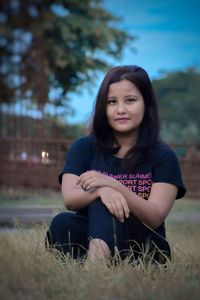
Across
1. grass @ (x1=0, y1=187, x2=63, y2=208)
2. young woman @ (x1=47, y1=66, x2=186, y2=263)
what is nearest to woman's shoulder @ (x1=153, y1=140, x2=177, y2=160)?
young woman @ (x1=47, y1=66, x2=186, y2=263)

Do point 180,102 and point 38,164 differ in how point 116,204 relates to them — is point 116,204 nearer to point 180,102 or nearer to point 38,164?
point 38,164

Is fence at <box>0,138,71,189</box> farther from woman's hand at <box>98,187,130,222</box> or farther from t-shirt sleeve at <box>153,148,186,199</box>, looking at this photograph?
woman's hand at <box>98,187,130,222</box>

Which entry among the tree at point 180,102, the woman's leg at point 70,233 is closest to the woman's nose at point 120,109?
the woman's leg at point 70,233

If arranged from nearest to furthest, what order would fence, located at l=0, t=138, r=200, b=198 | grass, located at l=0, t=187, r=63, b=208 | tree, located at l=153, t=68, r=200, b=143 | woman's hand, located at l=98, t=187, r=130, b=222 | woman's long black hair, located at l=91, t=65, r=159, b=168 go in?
woman's hand, located at l=98, t=187, r=130, b=222 → woman's long black hair, located at l=91, t=65, r=159, b=168 → grass, located at l=0, t=187, r=63, b=208 → fence, located at l=0, t=138, r=200, b=198 → tree, located at l=153, t=68, r=200, b=143

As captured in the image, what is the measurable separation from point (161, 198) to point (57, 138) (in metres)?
5.34

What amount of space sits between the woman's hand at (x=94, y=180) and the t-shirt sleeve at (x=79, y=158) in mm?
197

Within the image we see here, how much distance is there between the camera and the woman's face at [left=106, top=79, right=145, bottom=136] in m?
1.83

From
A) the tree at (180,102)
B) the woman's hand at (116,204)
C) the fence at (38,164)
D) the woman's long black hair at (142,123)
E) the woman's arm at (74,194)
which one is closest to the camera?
the woman's hand at (116,204)

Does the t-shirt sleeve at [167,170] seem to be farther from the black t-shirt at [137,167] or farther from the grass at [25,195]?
the grass at [25,195]

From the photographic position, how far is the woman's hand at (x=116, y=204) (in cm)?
162

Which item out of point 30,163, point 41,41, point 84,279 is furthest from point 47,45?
point 30,163

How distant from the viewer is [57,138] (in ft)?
23.1

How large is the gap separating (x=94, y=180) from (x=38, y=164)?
5.48 metres

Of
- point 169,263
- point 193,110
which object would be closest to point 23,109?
point 169,263
